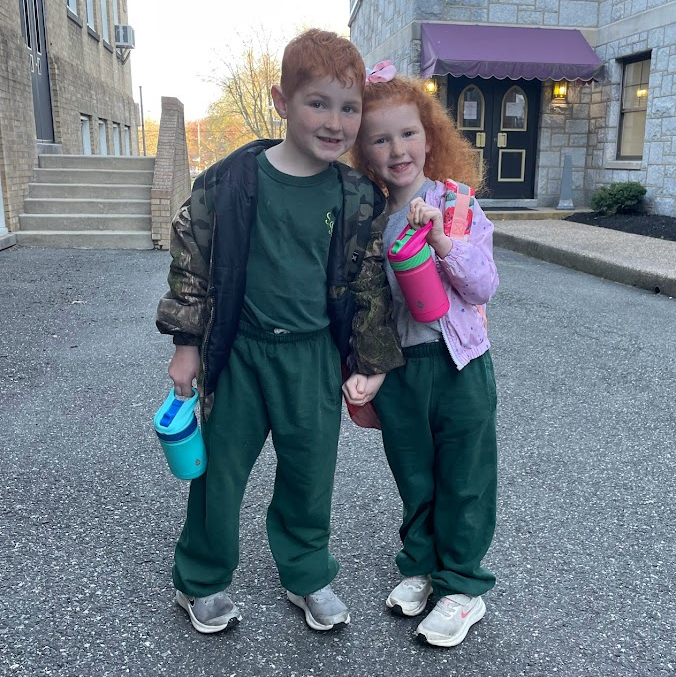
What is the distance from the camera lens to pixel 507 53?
13500mm

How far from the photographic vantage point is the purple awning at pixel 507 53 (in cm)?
1315

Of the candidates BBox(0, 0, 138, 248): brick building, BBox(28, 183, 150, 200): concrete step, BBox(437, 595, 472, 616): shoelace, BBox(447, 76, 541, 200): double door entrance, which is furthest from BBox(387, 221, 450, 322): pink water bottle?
BBox(447, 76, 541, 200): double door entrance

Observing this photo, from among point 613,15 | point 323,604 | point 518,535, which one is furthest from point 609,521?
point 613,15

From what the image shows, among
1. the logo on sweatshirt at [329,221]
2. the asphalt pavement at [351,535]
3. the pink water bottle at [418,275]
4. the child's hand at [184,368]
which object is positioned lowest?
the asphalt pavement at [351,535]

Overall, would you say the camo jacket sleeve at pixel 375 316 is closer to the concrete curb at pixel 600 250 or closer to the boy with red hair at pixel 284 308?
the boy with red hair at pixel 284 308

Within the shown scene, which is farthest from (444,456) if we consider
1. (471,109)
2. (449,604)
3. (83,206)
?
(471,109)

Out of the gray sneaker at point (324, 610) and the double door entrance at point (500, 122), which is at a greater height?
the double door entrance at point (500, 122)

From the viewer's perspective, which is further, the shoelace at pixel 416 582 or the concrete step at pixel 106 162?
the concrete step at pixel 106 162

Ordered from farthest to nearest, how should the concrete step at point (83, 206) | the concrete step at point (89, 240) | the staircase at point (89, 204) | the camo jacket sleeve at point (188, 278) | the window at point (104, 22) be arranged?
the window at point (104, 22) → the concrete step at point (83, 206) → the staircase at point (89, 204) → the concrete step at point (89, 240) → the camo jacket sleeve at point (188, 278)

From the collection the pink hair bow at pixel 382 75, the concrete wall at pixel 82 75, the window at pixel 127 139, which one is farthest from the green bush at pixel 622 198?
the window at pixel 127 139

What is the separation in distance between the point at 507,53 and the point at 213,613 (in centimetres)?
1320

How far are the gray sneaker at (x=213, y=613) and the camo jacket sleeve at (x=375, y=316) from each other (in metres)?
0.81

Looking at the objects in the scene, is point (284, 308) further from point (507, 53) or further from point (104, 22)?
point (104, 22)

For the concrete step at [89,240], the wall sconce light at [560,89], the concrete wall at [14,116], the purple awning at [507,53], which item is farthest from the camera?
the wall sconce light at [560,89]
